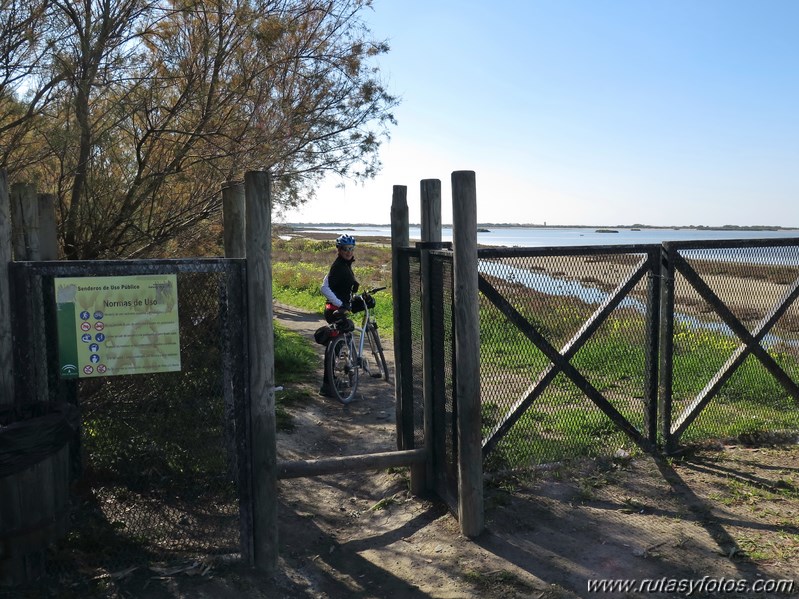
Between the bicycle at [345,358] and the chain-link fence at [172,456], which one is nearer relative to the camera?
the chain-link fence at [172,456]

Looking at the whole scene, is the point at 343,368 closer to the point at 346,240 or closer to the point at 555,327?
the point at 346,240

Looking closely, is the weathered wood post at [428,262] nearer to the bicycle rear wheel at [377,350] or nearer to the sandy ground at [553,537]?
the sandy ground at [553,537]

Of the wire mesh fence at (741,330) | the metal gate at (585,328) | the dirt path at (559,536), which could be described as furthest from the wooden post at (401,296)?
the wire mesh fence at (741,330)

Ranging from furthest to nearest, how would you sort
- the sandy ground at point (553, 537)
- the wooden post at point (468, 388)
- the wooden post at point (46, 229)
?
the wooden post at point (468, 388) → the wooden post at point (46, 229) → the sandy ground at point (553, 537)

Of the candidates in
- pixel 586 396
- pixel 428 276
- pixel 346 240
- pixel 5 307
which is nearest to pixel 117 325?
pixel 5 307

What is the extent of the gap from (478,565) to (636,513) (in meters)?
1.30

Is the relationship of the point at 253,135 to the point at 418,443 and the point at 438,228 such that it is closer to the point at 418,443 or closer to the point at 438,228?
the point at 438,228

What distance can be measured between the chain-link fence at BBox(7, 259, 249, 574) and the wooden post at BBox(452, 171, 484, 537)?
4.60 ft

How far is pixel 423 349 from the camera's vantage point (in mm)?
5348

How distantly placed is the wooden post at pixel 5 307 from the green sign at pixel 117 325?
0.25 metres

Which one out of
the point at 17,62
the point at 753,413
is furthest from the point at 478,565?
the point at 17,62

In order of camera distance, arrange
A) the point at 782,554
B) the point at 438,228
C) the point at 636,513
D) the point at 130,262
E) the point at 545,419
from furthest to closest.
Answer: the point at 545,419
the point at 438,228
the point at 636,513
the point at 782,554
the point at 130,262

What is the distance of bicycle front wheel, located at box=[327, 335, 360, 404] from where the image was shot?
27.7ft

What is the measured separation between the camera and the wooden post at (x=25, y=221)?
13.8ft
